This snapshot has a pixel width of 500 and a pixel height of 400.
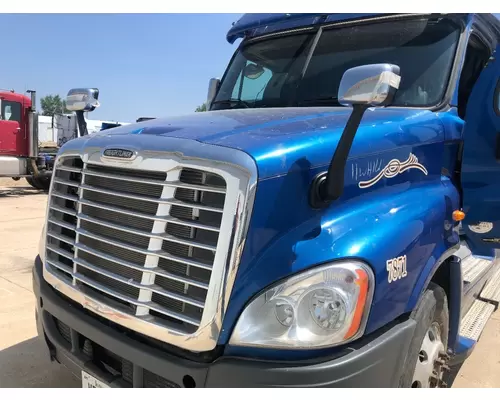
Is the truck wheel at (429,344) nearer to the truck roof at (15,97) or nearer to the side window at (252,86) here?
the side window at (252,86)

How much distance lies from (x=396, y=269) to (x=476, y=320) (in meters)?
2.16

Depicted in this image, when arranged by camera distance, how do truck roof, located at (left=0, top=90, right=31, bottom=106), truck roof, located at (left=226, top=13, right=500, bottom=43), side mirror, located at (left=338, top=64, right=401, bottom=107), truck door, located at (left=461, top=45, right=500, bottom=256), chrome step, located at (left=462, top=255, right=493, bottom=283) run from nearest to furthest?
1. side mirror, located at (left=338, top=64, right=401, bottom=107)
2. truck roof, located at (left=226, top=13, right=500, bottom=43)
3. truck door, located at (left=461, top=45, right=500, bottom=256)
4. chrome step, located at (left=462, top=255, right=493, bottom=283)
5. truck roof, located at (left=0, top=90, right=31, bottom=106)

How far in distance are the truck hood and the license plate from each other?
1285mm

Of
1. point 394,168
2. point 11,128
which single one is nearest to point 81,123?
point 394,168

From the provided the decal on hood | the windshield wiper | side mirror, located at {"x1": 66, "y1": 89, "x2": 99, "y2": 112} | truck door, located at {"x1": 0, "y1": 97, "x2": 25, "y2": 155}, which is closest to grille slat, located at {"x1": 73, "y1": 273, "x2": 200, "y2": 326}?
the decal on hood

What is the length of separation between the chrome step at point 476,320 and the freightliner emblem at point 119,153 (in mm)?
2691

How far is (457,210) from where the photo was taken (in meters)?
2.95

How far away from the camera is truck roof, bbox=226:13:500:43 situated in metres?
3.51

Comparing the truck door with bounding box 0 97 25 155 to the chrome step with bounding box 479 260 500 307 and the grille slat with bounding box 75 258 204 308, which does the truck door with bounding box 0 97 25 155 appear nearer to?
the grille slat with bounding box 75 258 204 308

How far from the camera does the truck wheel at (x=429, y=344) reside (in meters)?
2.27

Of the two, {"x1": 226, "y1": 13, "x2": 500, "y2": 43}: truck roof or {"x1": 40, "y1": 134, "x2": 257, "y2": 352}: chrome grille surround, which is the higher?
{"x1": 226, "y1": 13, "x2": 500, "y2": 43}: truck roof

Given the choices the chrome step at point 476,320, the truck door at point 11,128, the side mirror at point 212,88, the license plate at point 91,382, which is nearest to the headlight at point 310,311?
the license plate at point 91,382

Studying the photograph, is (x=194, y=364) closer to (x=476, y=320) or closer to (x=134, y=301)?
(x=134, y=301)

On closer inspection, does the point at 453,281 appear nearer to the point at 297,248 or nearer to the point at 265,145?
the point at 297,248
